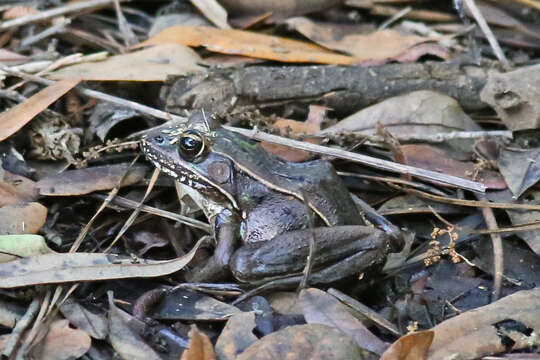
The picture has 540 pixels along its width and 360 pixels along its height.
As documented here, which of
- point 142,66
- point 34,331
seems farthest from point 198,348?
point 142,66

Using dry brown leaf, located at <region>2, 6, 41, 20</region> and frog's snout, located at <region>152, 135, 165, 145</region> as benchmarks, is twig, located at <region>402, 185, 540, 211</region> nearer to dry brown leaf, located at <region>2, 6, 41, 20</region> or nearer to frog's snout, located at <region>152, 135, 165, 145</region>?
frog's snout, located at <region>152, 135, 165, 145</region>

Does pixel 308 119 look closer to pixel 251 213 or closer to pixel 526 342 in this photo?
pixel 251 213

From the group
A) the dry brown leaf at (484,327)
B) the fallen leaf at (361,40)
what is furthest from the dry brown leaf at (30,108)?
the dry brown leaf at (484,327)

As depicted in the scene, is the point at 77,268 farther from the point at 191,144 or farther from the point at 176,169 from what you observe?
the point at 191,144

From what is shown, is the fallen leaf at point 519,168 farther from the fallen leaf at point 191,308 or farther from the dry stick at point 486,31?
the fallen leaf at point 191,308

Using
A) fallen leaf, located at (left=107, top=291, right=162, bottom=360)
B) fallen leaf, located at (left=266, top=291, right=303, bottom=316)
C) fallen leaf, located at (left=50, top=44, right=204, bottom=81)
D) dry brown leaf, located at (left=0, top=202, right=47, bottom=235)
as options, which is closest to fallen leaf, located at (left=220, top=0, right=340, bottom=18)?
fallen leaf, located at (left=50, top=44, right=204, bottom=81)

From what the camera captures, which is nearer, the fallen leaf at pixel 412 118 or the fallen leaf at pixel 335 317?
the fallen leaf at pixel 335 317
